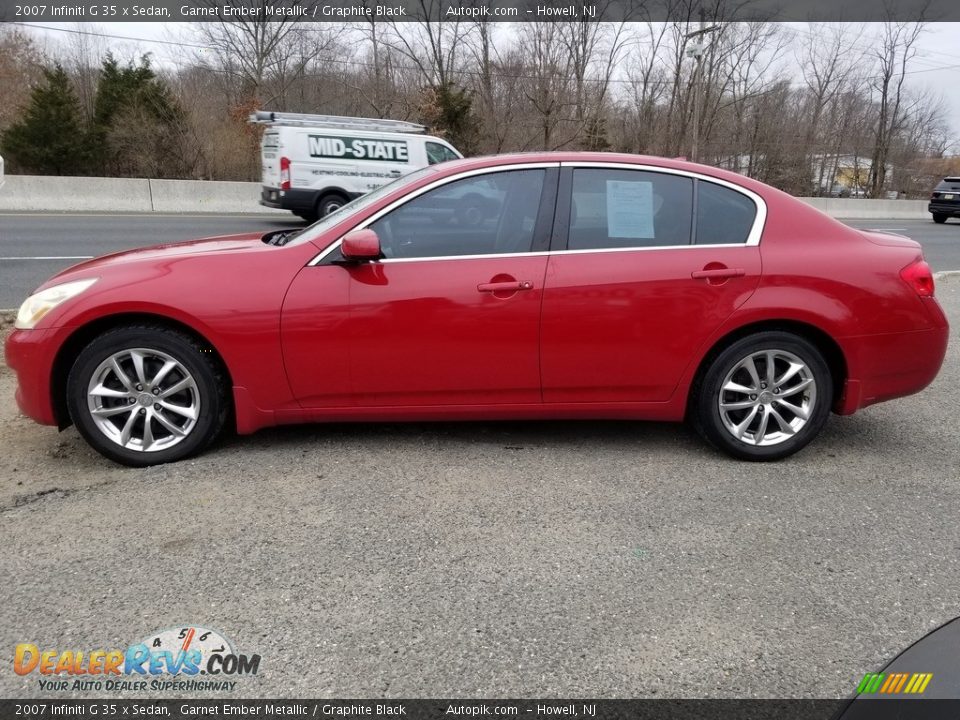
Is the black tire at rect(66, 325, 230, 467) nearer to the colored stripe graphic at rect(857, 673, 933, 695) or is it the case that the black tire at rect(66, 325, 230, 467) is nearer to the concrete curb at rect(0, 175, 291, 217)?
the colored stripe graphic at rect(857, 673, 933, 695)

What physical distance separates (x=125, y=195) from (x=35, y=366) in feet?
60.5

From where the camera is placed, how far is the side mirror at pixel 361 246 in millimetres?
3633

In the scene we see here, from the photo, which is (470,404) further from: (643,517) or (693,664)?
(693,664)

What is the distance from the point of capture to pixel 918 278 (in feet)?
13.0

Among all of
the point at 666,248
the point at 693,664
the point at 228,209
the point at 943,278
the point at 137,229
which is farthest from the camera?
the point at 228,209

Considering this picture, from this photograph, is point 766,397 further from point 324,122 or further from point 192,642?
point 324,122

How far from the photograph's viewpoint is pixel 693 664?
2.38 meters

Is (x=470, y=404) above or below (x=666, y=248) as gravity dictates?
below

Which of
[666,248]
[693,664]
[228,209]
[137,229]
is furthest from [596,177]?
[228,209]

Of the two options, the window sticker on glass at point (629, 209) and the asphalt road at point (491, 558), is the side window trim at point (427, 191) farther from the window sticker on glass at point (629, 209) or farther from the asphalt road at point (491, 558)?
the asphalt road at point (491, 558)

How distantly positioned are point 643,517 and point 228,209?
20.4 m

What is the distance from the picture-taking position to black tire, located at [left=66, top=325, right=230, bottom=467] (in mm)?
3613

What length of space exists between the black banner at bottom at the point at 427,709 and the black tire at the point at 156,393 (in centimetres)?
168

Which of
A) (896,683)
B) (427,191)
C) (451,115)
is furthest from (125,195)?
(896,683)
